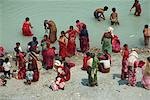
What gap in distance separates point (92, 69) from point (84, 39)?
3.28 meters

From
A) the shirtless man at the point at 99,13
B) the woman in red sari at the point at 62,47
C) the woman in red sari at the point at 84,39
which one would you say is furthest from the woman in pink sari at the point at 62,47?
the shirtless man at the point at 99,13

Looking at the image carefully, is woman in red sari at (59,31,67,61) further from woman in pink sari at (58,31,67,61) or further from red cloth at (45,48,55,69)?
red cloth at (45,48,55,69)

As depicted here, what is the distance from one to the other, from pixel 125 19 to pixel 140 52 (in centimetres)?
380

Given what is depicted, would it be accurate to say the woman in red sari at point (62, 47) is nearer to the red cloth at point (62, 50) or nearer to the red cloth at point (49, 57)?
the red cloth at point (62, 50)

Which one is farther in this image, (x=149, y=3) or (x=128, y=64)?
(x=149, y=3)

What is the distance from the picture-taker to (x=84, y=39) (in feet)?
68.6

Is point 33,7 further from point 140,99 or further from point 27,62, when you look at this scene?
point 140,99

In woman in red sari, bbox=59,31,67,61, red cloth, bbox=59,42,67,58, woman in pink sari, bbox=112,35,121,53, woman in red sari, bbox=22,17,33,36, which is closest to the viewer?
woman in red sari, bbox=59,31,67,61


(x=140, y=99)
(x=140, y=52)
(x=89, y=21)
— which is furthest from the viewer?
(x=89, y=21)

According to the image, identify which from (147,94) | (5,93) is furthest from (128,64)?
(5,93)

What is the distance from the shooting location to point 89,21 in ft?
79.9

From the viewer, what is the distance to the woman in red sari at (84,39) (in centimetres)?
2084

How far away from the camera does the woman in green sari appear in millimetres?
17750

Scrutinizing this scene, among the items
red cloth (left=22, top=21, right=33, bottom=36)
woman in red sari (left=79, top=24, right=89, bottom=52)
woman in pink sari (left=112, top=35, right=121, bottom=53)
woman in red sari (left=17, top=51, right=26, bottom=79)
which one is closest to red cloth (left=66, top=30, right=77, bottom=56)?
woman in red sari (left=79, top=24, right=89, bottom=52)
